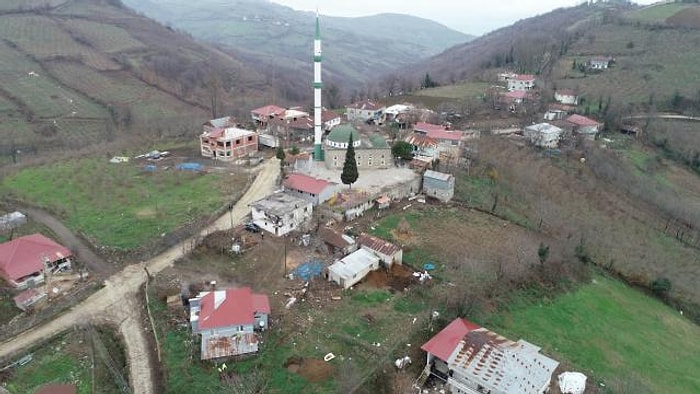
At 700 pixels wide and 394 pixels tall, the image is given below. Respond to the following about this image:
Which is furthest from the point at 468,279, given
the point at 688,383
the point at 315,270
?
the point at 688,383

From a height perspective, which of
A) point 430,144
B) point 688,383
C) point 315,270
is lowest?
point 688,383

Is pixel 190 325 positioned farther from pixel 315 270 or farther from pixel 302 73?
pixel 302 73

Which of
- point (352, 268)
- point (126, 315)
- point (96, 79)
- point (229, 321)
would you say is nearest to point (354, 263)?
point (352, 268)

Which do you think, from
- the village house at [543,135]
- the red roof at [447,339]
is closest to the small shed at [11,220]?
the red roof at [447,339]

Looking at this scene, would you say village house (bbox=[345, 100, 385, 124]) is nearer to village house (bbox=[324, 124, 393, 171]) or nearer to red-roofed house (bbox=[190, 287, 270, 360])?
village house (bbox=[324, 124, 393, 171])

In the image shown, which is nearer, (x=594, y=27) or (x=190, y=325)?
(x=190, y=325)

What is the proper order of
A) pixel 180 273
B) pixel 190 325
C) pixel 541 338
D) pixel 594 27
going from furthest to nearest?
pixel 594 27 < pixel 180 273 < pixel 541 338 < pixel 190 325

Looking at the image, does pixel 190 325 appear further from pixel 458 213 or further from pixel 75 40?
pixel 75 40

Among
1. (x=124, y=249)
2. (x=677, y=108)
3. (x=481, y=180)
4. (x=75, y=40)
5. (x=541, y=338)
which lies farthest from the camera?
(x=75, y=40)

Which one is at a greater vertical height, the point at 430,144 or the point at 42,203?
the point at 430,144

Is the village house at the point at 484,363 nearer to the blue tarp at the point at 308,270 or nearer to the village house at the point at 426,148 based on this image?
the blue tarp at the point at 308,270
